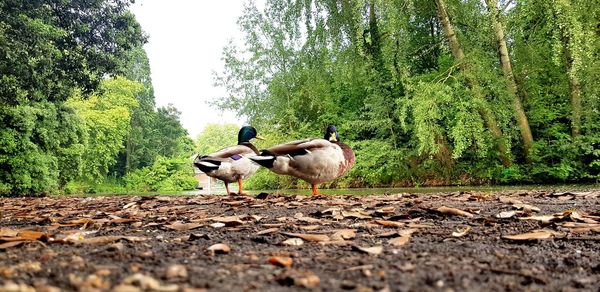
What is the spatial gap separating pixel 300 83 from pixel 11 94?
1105 centimetres

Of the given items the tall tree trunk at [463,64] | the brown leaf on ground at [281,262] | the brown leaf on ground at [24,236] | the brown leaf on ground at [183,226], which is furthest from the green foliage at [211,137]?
the brown leaf on ground at [281,262]

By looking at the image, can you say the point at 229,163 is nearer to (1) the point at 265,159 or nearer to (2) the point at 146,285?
(1) the point at 265,159

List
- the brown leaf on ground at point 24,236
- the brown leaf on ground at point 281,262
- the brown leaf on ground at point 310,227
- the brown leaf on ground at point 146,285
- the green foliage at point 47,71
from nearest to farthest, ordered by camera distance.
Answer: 1. the brown leaf on ground at point 146,285
2. the brown leaf on ground at point 281,262
3. the brown leaf on ground at point 24,236
4. the brown leaf on ground at point 310,227
5. the green foliage at point 47,71

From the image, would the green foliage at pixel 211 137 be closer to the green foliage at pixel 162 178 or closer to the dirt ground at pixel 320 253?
the green foliage at pixel 162 178

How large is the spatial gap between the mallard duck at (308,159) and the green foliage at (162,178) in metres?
A: 34.9

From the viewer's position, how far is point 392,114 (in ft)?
57.2

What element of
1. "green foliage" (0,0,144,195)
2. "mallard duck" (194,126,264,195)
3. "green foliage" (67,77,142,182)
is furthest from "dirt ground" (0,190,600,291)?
"green foliage" (67,77,142,182)

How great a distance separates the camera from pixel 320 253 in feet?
5.83

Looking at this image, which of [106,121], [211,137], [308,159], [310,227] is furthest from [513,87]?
[211,137]

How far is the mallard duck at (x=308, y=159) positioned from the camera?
5121mm

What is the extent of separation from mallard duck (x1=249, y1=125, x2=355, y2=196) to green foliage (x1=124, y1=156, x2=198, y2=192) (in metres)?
34.9

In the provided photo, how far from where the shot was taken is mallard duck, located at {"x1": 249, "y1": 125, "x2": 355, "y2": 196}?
512cm

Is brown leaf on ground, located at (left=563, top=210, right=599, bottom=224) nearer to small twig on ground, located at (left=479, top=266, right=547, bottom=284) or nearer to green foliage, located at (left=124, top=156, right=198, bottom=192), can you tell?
small twig on ground, located at (left=479, top=266, right=547, bottom=284)

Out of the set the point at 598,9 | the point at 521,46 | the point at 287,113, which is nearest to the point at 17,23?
the point at 287,113
